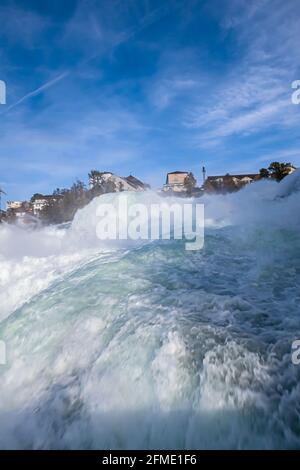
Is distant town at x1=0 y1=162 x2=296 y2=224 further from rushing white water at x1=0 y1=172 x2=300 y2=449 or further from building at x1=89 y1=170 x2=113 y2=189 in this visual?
rushing white water at x1=0 y1=172 x2=300 y2=449

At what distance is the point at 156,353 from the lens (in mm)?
3199

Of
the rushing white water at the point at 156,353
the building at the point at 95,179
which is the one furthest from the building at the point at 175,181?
the rushing white water at the point at 156,353

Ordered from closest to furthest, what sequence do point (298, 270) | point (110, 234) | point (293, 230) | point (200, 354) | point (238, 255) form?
point (200, 354), point (298, 270), point (238, 255), point (293, 230), point (110, 234)

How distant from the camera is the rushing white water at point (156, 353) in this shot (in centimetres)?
255

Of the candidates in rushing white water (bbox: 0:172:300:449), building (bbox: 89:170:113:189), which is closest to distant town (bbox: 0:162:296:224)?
building (bbox: 89:170:113:189)

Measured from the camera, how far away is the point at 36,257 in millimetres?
7742

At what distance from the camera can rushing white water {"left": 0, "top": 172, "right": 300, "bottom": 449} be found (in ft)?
8.38

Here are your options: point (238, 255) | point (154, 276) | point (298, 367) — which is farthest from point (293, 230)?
point (298, 367)

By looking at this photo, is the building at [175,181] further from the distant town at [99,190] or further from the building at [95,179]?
the building at [95,179]

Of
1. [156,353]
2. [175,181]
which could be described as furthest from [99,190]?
[156,353]

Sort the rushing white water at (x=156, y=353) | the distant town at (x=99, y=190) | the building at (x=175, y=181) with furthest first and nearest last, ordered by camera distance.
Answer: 1. the building at (x=175, y=181)
2. the distant town at (x=99, y=190)
3. the rushing white water at (x=156, y=353)

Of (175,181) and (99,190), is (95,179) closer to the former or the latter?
(99,190)
